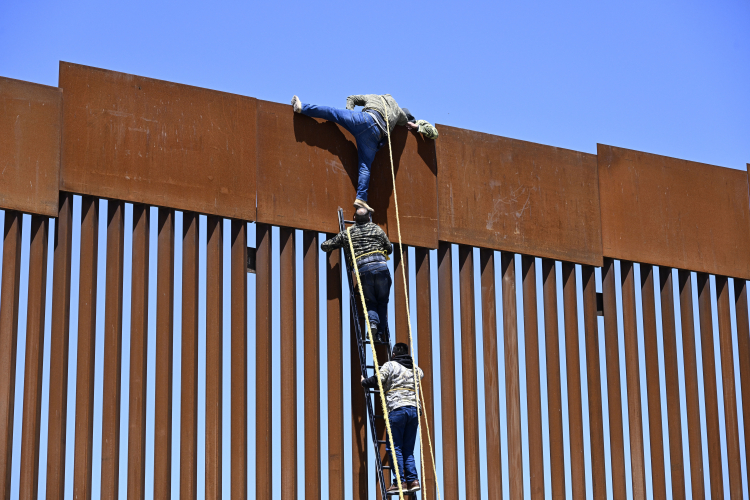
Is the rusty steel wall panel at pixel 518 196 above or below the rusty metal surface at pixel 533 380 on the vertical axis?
above

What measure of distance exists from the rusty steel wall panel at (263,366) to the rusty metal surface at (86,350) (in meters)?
1.55

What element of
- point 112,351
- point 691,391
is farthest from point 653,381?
point 112,351

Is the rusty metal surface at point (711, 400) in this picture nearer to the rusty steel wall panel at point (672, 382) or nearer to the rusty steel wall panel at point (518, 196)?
the rusty steel wall panel at point (672, 382)

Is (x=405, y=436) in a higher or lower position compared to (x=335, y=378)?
lower

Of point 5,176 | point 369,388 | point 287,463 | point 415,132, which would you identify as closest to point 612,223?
point 415,132

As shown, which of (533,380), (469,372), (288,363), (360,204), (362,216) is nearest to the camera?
(288,363)

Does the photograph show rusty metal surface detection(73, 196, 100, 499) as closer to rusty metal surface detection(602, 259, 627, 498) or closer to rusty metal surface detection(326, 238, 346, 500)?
rusty metal surface detection(326, 238, 346, 500)

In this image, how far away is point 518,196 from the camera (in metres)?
16.0

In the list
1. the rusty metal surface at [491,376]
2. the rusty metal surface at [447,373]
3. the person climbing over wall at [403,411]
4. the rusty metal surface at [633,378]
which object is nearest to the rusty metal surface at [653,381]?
the rusty metal surface at [633,378]

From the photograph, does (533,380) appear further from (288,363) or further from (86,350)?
(86,350)

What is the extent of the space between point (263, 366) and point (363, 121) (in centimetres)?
325

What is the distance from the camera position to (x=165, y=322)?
44.9ft

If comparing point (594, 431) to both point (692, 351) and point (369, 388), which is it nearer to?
point (692, 351)

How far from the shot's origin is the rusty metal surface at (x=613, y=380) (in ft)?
51.7
